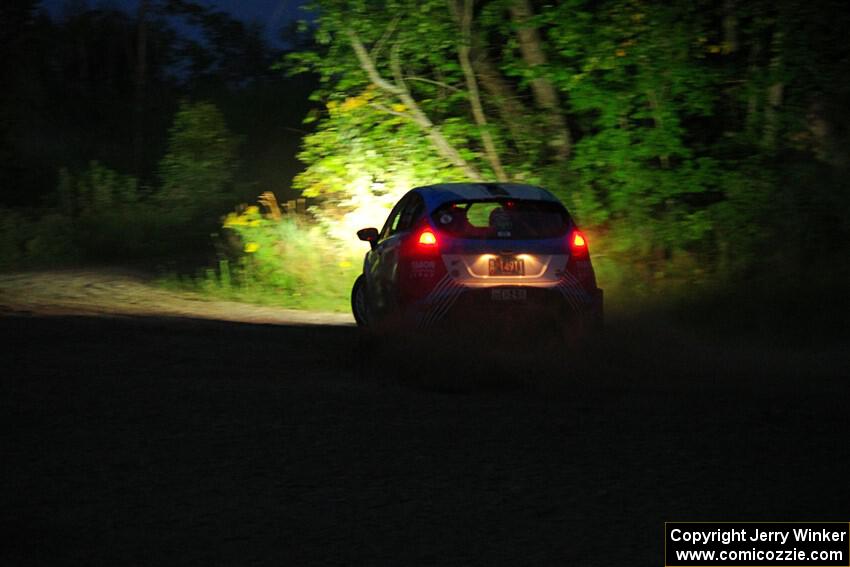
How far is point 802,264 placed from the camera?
49.5 ft

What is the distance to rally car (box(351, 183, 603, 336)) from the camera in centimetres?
1048

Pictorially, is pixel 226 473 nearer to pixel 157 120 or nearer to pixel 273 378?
pixel 273 378

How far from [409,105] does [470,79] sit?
1016mm

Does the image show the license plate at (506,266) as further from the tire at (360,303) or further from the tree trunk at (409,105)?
the tree trunk at (409,105)

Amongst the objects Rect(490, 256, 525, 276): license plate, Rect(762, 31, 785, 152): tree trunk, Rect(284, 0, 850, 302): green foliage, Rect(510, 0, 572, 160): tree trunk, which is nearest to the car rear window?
Rect(490, 256, 525, 276): license plate

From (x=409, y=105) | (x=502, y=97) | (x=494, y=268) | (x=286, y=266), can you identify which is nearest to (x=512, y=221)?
(x=494, y=268)

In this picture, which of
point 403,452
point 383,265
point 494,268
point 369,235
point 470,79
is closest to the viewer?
point 403,452

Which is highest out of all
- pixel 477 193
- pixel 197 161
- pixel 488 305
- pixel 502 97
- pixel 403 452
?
pixel 502 97

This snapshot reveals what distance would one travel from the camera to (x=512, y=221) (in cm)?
1078

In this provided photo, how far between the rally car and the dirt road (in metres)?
0.36

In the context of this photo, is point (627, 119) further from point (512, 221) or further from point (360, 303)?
point (512, 221)

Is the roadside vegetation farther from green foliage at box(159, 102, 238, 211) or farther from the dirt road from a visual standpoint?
green foliage at box(159, 102, 238, 211)

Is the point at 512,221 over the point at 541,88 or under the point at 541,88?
under

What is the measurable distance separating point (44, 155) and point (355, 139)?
40088mm
